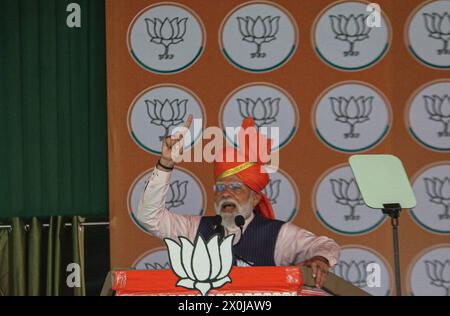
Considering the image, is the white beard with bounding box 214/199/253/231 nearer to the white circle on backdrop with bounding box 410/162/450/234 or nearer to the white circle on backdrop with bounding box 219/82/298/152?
the white circle on backdrop with bounding box 219/82/298/152

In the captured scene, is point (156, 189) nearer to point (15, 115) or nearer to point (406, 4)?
point (15, 115)

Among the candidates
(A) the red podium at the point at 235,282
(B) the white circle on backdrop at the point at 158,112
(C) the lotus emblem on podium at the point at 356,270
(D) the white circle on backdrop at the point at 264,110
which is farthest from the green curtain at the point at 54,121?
(A) the red podium at the point at 235,282

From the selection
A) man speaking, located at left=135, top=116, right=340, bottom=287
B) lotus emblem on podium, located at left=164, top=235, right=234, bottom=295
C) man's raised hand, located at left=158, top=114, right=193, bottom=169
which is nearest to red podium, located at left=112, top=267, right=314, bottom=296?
lotus emblem on podium, located at left=164, top=235, right=234, bottom=295

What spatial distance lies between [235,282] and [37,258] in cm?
217

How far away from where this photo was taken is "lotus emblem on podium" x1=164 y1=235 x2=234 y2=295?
2009 mm

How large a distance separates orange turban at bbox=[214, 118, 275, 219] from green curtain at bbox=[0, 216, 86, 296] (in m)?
0.88

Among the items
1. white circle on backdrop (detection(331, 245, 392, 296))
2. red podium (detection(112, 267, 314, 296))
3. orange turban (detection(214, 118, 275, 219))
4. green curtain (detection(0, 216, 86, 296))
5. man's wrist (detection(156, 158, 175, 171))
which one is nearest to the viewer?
red podium (detection(112, 267, 314, 296))

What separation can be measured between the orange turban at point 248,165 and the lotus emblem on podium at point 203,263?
1478 mm

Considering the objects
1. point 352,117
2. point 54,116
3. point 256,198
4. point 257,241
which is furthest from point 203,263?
point 54,116

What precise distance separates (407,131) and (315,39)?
621 millimetres

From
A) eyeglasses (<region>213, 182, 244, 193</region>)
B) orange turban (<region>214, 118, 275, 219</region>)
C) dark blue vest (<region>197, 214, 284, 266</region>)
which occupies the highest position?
orange turban (<region>214, 118, 275, 219</region>)

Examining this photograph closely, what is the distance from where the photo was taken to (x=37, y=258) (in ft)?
13.0

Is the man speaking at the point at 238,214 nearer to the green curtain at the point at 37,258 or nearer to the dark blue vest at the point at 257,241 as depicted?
the dark blue vest at the point at 257,241

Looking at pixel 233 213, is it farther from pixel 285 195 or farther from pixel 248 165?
pixel 285 195
